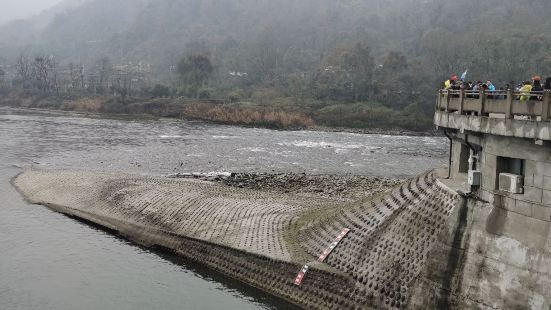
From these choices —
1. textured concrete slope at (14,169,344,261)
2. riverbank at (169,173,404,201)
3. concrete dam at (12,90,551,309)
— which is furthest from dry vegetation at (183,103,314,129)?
concrete dam at (12,90,551,309)

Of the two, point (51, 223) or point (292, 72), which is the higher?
point (292, 72)

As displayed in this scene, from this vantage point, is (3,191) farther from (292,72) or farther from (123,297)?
(292,72)

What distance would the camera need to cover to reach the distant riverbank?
4195 inches

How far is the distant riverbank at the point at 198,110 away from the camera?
10656 cm

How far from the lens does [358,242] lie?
23.5 metres

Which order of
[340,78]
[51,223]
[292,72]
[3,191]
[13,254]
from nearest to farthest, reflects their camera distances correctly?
[13,254] → [51,223] → [3,191] → [340,78] → [292,72]

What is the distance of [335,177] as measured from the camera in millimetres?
49906

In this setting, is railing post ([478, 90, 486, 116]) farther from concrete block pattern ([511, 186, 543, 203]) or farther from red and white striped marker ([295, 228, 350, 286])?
red and white striped marker ([295, 228, 350, 286])

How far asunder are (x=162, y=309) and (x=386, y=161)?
43296mm

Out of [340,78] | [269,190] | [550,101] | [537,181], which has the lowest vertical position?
[269,190]

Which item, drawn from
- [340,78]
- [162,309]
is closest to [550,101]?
[162,309]

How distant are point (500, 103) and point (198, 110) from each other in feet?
342

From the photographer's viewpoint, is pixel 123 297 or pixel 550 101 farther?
pixel 123 297

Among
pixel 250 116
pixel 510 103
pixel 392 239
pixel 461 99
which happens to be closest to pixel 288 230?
pixel 392 239
